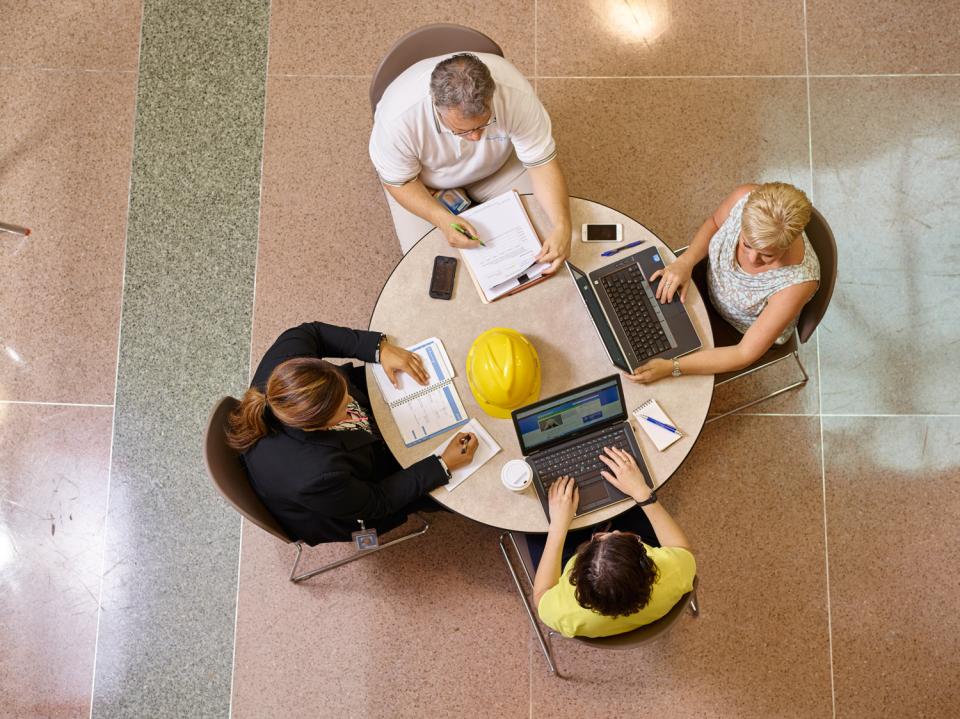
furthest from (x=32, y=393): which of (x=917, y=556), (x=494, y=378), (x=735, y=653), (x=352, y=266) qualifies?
(x=917, y=556)

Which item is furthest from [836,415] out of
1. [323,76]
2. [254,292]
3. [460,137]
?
[323,76]

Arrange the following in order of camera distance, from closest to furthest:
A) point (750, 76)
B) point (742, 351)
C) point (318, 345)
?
point (742, 351)
point (318, 345)
point (750, 76)

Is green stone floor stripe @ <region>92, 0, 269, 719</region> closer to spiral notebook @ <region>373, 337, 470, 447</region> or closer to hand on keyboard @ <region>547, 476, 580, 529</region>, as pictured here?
spiral notebook @ <region>373, 337, 470, 447</region>

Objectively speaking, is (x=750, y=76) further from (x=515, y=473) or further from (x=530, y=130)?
(x=515, y=473)

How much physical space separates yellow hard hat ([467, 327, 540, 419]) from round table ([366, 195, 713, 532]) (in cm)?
3

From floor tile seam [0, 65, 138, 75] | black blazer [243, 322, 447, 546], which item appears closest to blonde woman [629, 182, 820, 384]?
black blazer [243, 322, 447, 546]

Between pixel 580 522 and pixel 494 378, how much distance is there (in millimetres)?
449

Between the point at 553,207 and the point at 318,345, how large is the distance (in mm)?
780

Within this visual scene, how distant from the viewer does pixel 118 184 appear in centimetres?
275

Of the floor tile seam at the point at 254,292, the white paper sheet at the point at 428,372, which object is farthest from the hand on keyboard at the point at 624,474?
the floor tile seam at the point at 254,292

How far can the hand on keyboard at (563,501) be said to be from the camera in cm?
185

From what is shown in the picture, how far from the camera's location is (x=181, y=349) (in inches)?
104

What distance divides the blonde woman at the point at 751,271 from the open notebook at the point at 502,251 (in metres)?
0.36

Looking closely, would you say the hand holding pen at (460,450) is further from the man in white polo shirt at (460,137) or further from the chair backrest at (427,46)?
the chair backrest at (427,46)
